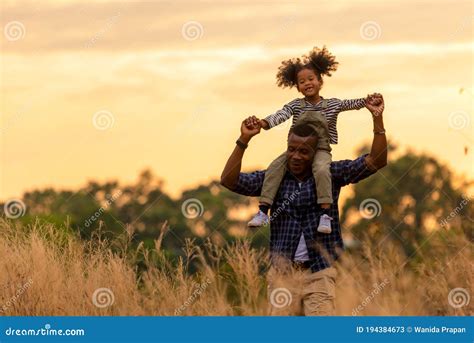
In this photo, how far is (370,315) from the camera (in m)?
9.15

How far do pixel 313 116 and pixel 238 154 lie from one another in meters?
0.71

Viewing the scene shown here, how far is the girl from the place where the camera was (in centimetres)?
891

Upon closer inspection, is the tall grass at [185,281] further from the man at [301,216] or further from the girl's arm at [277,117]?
→ the girl's arm at [277,117]

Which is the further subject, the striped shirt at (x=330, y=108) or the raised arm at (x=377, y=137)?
the striped shirt at (x=330, y=108)

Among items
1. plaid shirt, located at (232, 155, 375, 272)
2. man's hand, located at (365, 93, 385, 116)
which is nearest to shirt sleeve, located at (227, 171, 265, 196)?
plaid shirt, located at (232, 155, 375, 272)

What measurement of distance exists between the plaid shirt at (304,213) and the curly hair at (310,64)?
3.75 feet

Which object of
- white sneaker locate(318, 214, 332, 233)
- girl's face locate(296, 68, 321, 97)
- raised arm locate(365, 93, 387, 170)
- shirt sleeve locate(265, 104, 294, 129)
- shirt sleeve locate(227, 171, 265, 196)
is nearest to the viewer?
white sneaker locate(318, 214, 332, 233)

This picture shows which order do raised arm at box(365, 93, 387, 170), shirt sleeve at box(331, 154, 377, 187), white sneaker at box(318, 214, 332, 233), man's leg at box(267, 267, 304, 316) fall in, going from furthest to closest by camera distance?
shirt sleeve at box(331, 154, 377, 187) → raised arm at box(365, 93, 387, 170) → white sneaker at box(318, 214, 332, 233) → man's leg at box(267, 267, 304, 316)

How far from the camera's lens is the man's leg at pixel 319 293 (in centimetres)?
861

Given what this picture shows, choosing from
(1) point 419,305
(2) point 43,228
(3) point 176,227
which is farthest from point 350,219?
(1) point 419,305

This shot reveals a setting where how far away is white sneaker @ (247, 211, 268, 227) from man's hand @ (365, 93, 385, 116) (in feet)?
4.06

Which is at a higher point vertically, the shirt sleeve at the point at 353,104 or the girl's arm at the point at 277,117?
the shirt sleeve at the point at 353,104

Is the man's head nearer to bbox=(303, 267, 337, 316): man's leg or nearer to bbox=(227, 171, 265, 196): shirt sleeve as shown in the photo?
bbox=(227, 171, 265, 196): shirt sleeve

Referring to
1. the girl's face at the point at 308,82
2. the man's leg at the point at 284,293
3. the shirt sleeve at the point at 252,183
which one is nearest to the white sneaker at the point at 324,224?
the man's leg at the point at 284,293
